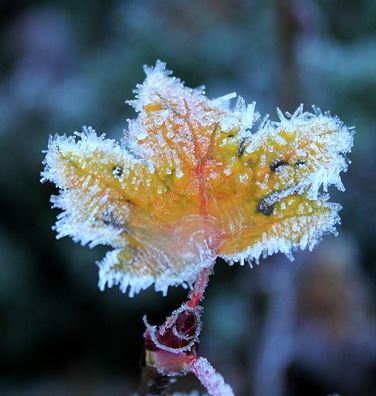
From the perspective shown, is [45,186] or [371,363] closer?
[371,363]

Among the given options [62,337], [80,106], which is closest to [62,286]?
[62,337]

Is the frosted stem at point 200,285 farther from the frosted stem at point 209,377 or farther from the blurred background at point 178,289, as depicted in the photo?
the blurred background at point 178,289

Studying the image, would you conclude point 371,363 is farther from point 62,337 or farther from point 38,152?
point 38,152

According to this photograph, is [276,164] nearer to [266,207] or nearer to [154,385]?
[266,207]

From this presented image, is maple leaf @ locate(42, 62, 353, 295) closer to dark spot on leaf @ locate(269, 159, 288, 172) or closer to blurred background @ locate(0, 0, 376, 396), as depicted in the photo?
dark spot on leaf @ locate(269, 159, 288, 172)

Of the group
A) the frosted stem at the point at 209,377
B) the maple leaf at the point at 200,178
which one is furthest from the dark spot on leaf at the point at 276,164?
the frosted stem at the point at 209,377

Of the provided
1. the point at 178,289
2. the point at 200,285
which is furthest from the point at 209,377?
the point at 178,289
